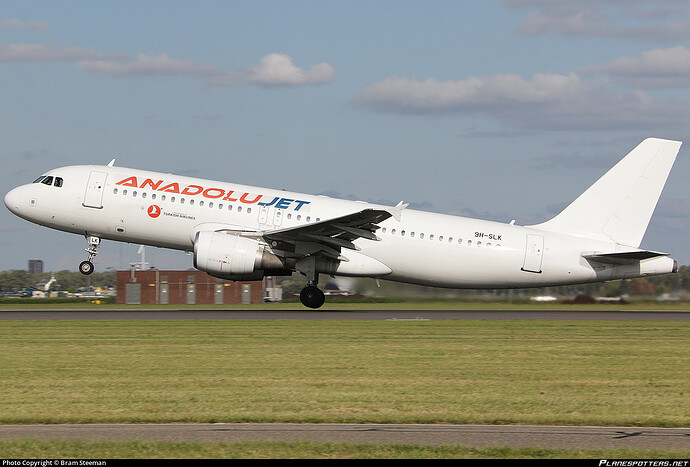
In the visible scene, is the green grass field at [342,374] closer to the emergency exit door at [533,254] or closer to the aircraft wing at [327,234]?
the aircraft wing at [327,234]

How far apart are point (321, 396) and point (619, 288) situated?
1212 inches

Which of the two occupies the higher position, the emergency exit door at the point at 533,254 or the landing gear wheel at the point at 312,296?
the emergency exit door at the point at 533,254

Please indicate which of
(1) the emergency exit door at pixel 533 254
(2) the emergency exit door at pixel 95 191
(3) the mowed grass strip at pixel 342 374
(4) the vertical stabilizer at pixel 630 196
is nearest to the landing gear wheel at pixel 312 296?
(3) the mowed grass strip at pixel 342 374

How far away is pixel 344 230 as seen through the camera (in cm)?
3014

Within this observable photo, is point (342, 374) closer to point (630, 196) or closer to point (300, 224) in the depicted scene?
point (300, 224)

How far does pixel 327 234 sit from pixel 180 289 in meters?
36.1

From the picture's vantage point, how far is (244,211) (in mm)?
31500

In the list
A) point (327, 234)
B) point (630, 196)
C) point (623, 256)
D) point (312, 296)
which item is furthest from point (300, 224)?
point (630, 196)

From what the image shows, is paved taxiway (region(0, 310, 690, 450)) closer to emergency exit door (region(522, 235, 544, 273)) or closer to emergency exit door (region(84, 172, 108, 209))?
emergency exit door (region(84, 172, 108, 209))

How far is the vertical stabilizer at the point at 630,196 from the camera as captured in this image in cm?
3366

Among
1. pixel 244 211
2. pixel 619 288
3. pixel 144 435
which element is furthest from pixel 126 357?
pixel 619 288

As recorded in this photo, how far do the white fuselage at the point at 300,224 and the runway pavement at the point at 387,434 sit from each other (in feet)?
67.9

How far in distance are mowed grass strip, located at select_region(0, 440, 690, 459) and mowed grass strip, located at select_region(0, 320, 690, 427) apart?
1760 millimetres

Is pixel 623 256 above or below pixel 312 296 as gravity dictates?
above
